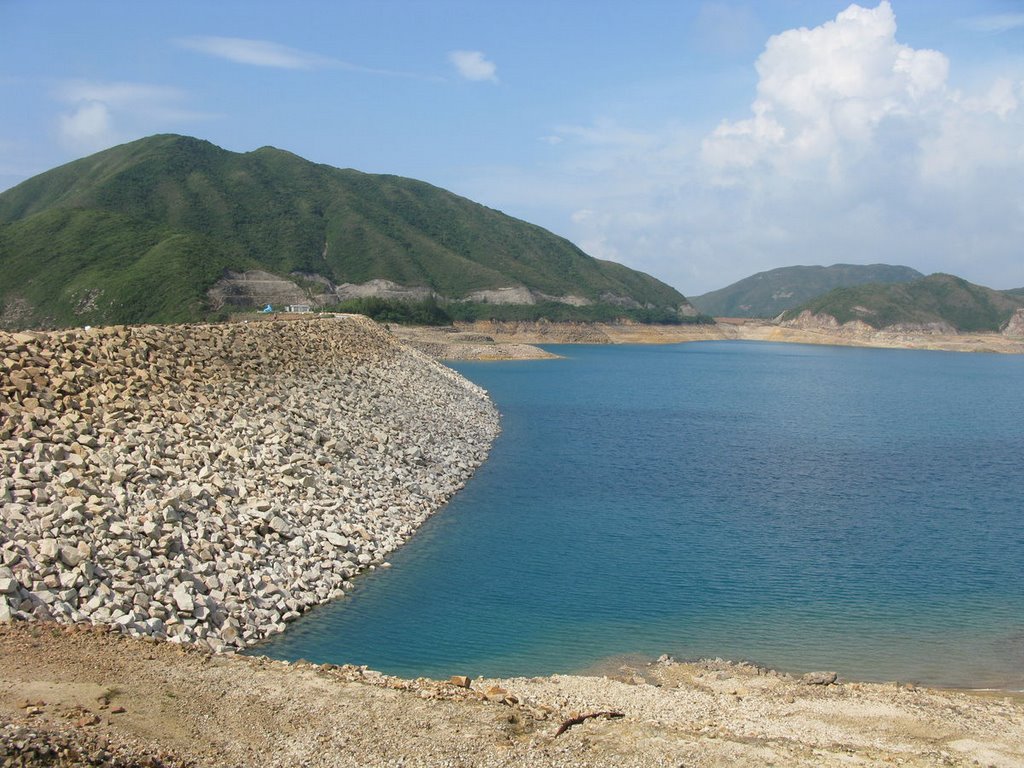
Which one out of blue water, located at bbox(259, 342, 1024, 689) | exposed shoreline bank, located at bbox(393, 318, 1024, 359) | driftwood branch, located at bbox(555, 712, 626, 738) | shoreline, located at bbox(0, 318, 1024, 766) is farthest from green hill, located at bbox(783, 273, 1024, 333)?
driftwood branch, located at bbox(555, 712, 626, 738)

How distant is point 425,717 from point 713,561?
10625 millimetres

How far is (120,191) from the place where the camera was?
121688 millimetres

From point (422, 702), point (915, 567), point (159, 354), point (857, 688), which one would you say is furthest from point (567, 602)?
point (159, 354)

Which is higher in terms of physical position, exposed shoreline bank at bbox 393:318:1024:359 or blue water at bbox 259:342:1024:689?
exposed shoreline bank at bbox 393:318:1024:359

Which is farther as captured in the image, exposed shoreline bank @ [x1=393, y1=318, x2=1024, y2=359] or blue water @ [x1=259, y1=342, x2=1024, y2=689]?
exposed shoreline bank @ [x1=393, y1=318, x2=1024, y2=359]

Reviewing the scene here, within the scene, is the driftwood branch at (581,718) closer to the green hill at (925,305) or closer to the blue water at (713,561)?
the blue water at (713,561)

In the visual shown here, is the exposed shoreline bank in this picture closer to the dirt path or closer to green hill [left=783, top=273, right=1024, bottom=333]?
green hill [left=783, top=273, right=1024, bottom=333]

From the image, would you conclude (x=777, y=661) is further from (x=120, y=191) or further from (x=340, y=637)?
(x=120, y=191)

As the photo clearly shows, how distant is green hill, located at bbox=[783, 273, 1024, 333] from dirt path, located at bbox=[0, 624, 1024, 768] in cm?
16532

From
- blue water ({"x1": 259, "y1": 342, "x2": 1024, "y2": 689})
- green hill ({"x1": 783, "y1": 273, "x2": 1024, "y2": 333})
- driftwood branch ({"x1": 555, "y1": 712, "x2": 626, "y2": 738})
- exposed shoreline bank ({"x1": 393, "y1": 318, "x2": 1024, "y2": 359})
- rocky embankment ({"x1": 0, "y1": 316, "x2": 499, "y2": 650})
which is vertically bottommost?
blue water ({"x1": 259, "y1": 342, "x2": 1024, "y2": 689})

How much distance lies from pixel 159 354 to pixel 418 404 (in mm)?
13487

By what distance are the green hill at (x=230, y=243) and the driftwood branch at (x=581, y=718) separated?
5217 centimetres

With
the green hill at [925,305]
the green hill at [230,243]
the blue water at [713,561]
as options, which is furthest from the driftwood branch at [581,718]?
the green hill at [925,305]

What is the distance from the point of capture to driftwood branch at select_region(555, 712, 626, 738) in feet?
27.2
